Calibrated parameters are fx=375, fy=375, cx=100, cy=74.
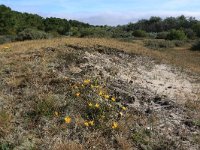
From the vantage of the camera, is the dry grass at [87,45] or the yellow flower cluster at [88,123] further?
the dry grass at [87,45]

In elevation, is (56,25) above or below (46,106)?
above

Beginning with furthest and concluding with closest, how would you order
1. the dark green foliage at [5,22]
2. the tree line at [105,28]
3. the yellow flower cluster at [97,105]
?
the dark green foliage at [5,22] < the tree line at [105,28] < the yellow flower cluster at [97,105]

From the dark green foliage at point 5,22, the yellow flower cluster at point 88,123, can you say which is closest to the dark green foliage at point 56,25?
the dark green foliage at point 5,22

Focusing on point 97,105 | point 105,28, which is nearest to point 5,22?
point 105,28

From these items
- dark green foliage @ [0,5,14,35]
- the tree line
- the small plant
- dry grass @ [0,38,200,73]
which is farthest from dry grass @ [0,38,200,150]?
dark green foliage @ [0,5,14,35]

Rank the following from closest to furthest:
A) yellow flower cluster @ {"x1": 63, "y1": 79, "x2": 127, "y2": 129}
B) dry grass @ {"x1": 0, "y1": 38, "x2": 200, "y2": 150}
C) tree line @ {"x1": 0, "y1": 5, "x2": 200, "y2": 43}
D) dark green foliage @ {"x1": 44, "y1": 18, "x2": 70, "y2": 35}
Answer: dry grass @ {"x1": 0, "y1": 38, "x2": 200, "y2": 150} → yellow flower cluster @ {"x1": 63, "y1": 79, "x2": 127, "y2": 129} → tree line @ {"x1": 0, "y1": 5, "x2": 200, "y2": 43} → dark green foliage @ {"x1": 44, "y1": 18, "x2": 70, "y2": 35}

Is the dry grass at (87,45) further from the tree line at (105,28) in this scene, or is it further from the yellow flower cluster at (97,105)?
the tree line at (105,28)

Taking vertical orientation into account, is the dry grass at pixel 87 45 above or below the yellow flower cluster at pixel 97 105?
above

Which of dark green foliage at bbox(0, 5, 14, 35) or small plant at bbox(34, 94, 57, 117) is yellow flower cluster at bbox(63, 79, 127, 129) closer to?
small plant at bbox(34, 94, 57, 117)

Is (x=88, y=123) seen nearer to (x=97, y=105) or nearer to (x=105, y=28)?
(x=97, y=105)

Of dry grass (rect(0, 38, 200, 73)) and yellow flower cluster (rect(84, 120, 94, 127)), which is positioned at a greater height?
dry grass (rect(0, 38, 200, 73))

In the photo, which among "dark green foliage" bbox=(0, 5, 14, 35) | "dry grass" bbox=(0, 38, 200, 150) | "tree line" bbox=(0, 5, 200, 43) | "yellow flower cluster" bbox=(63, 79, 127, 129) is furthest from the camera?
"dark green foliage" bbox=(0, 5, 14, 35)

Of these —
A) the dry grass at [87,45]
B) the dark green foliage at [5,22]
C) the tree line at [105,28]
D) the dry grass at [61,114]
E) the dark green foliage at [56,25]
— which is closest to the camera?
the dry grass at [61,114]

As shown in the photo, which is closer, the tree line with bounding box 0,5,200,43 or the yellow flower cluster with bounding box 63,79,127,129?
the yellow flower cluster with bounding box 63,79,127,129
